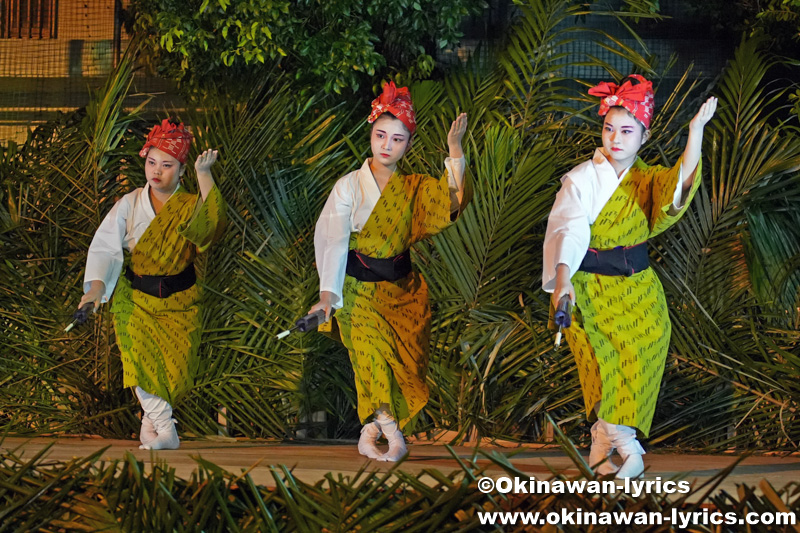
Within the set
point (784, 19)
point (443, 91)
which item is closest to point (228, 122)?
point (443, 91)

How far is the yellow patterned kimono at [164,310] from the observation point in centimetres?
473

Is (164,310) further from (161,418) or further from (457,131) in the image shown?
(457,131)

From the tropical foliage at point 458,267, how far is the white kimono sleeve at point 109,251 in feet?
2.29

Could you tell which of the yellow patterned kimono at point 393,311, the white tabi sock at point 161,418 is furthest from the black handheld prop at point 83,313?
the yellow patterned kimono at point 393,311

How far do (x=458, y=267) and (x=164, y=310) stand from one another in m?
1.32

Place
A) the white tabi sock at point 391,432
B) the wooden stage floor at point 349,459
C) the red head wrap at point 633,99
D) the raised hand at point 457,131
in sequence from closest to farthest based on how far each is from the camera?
the wooden stage floor at point 349,459 < the red head wrap at point 633,99 < the raised hand at point 457,131 < the white tabi sock at point 391,432

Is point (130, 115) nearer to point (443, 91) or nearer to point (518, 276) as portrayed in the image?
point (443, 91)

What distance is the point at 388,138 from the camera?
4.27 metres

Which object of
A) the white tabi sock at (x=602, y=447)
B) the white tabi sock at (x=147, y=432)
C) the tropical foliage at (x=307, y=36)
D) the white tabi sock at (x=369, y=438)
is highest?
the tropical foliage at (x=307, y=36)

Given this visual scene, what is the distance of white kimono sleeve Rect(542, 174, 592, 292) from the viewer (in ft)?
12.1

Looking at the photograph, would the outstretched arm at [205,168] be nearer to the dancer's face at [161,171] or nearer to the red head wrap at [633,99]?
the dancer's face at [161,171]

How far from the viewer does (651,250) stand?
5133 millimetres

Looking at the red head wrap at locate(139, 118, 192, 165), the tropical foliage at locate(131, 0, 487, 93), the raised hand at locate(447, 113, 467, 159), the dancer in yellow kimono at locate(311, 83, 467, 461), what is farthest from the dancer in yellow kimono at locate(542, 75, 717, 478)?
the tropical foliage at locate(131, 0, 487, 93)

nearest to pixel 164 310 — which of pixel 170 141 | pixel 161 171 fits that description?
pixel 161 171
